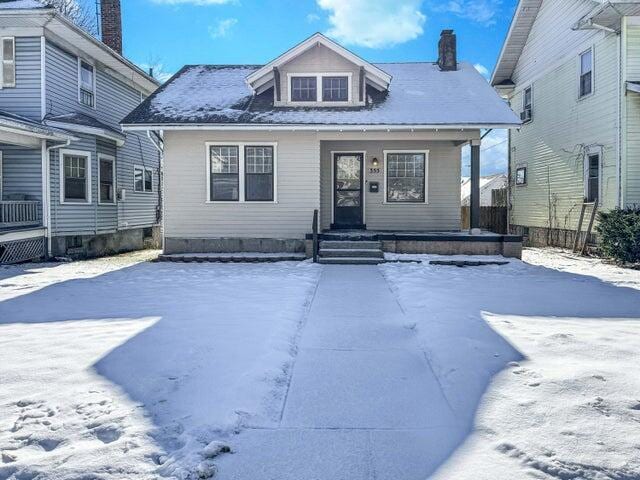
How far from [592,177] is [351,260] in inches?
320

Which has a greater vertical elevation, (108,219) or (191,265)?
(108,219)

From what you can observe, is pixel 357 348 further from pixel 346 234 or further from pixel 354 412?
pixel 346 234

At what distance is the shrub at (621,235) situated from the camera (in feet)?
37.0

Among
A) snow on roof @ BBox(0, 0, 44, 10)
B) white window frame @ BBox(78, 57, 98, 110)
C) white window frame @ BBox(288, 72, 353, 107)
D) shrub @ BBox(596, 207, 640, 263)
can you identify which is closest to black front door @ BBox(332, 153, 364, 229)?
white window frame @ BBox(288, 72, 353, 107)

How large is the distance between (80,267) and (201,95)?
6005mm

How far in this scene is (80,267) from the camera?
12.1 metres

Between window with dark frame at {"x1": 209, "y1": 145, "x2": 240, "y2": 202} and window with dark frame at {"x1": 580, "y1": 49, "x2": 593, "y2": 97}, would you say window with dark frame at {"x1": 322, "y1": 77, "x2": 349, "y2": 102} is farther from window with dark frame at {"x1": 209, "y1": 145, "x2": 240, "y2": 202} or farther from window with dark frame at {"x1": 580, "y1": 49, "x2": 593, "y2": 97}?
window with dark frame at {"x1": 580, "y1": 49, "x2": 593, "y2": 97}

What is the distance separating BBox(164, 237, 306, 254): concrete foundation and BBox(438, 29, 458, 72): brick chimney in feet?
26.7

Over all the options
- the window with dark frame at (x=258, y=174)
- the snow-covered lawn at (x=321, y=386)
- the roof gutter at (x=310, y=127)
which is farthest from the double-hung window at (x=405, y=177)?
the snow-covered lawn at (x=321, y=386)

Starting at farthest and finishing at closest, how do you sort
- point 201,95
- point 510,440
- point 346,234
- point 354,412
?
point 201,95, point 346,234, point 354,412, point 510,440

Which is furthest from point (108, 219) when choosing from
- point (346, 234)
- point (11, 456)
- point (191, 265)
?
point (11, 456)

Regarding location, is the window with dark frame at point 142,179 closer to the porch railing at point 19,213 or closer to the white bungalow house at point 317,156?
the white bungalow house at point 317,156

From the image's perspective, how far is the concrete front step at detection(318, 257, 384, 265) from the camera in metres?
11.8

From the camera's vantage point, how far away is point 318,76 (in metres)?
13.8
